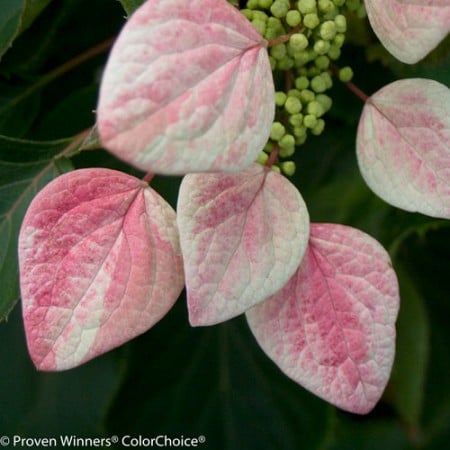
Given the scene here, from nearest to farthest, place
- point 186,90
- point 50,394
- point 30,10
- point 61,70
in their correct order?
point 186,90, point 30,10, point 61,70, point 50,394

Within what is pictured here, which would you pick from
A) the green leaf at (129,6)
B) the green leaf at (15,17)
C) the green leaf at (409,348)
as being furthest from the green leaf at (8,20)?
the green leaf at (409,348)

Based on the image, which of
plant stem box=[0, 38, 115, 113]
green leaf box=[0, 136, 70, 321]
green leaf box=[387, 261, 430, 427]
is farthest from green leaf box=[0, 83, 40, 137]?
green leaf box=[387, 261, 430, 427]

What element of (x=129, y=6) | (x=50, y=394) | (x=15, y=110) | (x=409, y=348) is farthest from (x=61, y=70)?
(x=409, y=348)

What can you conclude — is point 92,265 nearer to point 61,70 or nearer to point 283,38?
point 283,38

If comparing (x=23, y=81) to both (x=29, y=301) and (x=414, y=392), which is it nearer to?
(x=29, y=301)

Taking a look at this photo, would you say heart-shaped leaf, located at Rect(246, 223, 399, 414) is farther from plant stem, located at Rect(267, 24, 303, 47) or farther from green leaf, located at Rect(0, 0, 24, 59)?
green leaf, located at Rect(0, 0, 24, 59)

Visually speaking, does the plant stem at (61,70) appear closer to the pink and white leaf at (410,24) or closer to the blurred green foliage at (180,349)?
the blurred green foliage at (180,349)
